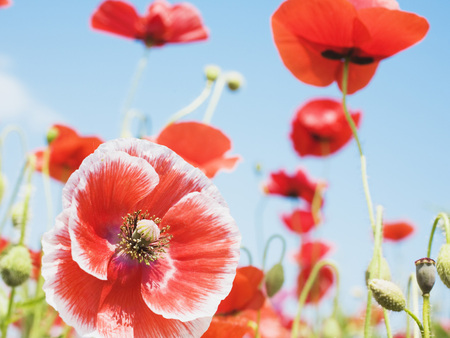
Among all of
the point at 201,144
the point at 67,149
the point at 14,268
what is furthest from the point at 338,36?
the point at 67,149

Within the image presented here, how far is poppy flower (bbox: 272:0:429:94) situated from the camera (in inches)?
45.7

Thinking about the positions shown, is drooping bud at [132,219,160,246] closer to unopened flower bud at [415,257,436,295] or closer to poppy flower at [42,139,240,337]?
poppy flower at [42,139,240,337]

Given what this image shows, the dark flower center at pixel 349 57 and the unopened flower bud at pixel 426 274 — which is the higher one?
the dark flower center at pixel 349 57

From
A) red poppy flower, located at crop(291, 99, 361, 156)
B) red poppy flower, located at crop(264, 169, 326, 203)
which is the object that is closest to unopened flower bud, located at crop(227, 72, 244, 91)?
red poppy flower, located at crop(291, 99, 361, 156)

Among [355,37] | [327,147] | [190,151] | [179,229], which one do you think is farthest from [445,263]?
[327,147]

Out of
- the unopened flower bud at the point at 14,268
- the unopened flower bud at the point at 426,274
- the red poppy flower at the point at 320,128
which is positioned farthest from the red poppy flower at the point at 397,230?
the unopened flower bud at the point at 426,274

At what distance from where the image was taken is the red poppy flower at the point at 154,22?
231 centimetres

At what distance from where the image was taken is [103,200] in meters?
0.84

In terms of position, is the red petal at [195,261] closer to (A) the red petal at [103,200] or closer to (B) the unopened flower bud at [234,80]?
(A) the red petal at [103,200]

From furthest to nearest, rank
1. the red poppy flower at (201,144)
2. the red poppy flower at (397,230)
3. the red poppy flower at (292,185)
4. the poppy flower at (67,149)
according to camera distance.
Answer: the red poppy flower at (397,230), the red poppy flower at (292,185), the poppy flower at (67,149), the red poppy flower at (201,144)

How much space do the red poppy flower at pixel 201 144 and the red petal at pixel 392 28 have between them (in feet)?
1.63

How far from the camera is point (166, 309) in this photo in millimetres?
790

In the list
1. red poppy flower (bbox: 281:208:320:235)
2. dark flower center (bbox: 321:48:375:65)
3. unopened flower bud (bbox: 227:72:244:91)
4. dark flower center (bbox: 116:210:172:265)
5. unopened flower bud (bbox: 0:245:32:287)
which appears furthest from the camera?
red poppy flower (bbox: 281:208:320:235)

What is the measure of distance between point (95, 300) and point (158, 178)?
196 millimetres
